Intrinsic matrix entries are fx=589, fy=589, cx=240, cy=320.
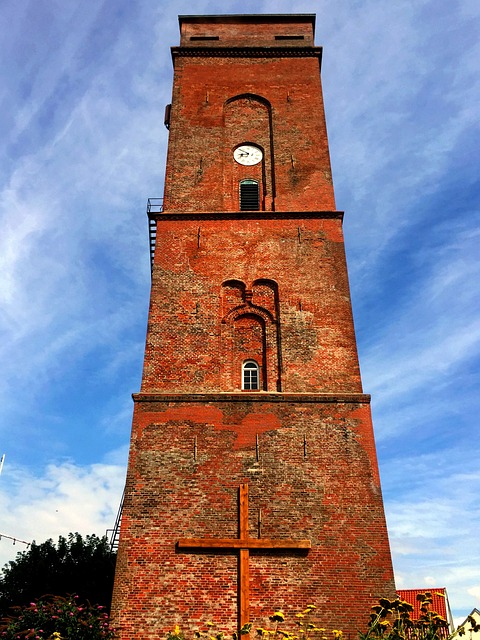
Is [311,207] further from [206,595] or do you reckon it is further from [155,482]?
[206,595]

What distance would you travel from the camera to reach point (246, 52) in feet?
65.2

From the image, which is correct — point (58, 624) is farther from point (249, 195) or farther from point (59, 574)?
point (249, 195)

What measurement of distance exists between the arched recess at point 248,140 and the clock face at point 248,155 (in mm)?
122

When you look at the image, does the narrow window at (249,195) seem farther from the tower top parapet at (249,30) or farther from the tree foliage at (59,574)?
the tree foliage at (59,574)

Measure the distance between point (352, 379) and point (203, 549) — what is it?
4.84 m

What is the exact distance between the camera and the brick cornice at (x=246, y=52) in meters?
19.9

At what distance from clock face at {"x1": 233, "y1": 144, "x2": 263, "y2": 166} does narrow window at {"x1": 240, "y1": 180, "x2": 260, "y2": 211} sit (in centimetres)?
83

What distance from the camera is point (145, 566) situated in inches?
428

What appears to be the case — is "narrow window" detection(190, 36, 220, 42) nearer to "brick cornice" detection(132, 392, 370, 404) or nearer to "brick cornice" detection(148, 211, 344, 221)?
"brick cornice" detection(148, 211, 344, 221)

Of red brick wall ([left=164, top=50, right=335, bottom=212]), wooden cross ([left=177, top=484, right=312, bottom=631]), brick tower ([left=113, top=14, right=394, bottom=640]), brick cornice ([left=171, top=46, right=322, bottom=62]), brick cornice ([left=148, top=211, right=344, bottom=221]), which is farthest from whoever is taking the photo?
brick cornice ([left=171, top=46, right=322, bottom=62])

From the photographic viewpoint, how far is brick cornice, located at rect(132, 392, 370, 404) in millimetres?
12680

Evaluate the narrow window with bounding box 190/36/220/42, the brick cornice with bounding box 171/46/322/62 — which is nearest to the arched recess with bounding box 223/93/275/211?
the brick cornice with bounding box 171/46/322/62

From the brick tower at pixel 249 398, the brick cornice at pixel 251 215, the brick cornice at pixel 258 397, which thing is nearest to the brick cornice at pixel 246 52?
the brick tower at pixel 249 398

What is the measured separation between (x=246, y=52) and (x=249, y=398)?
12.9 m
